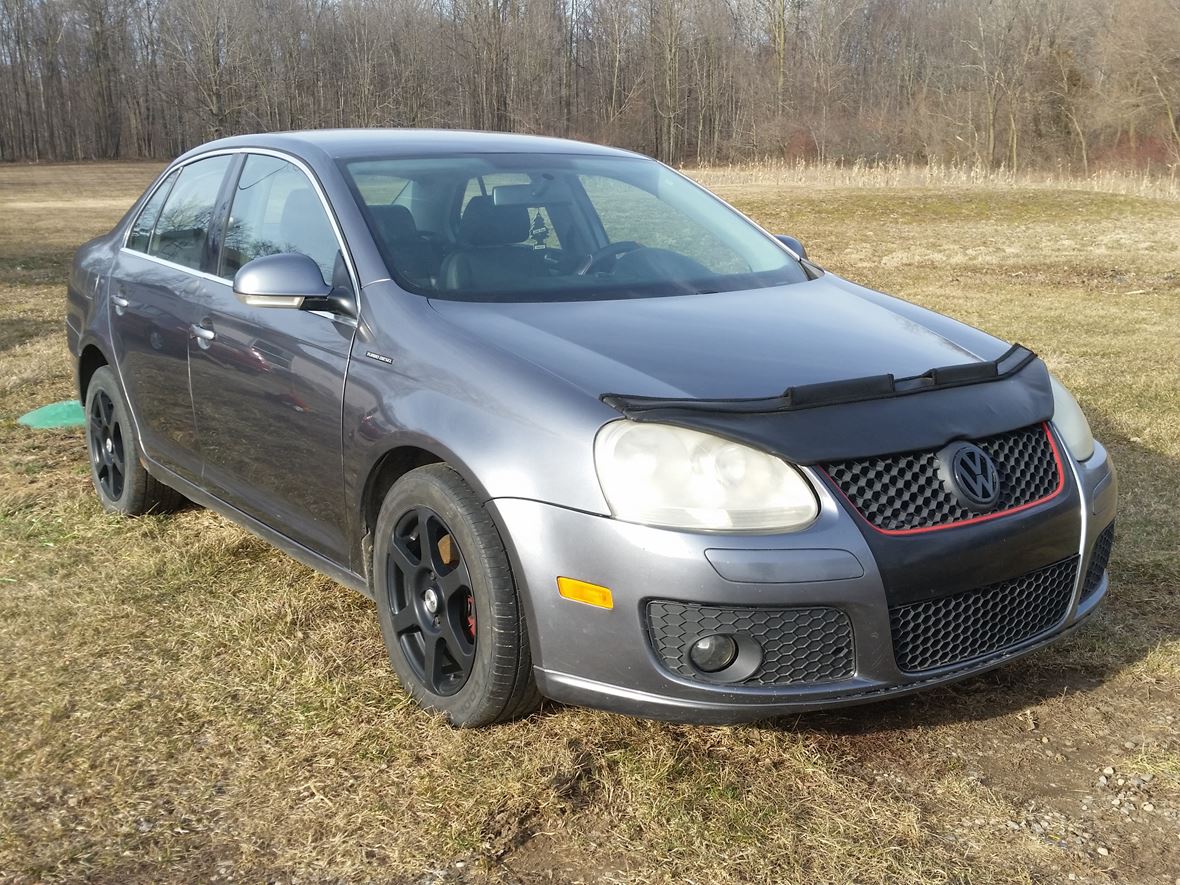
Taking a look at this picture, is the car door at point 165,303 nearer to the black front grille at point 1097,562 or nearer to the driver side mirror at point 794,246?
the driver side mirror at point 794,246

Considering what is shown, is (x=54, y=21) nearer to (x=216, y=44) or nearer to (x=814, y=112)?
(x=216, y=44)

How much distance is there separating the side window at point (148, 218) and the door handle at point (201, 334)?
34.3 inches

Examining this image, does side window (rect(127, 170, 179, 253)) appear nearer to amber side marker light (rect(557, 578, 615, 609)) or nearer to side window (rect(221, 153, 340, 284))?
side window (rect(221, 153, 340, 284))

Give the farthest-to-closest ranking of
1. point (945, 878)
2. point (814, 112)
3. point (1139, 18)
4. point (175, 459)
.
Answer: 1. point (814, 112)
2. point (1139, 18)
3. point (175, 459)
4. point (945, 878)

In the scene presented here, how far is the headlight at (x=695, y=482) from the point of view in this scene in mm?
2738

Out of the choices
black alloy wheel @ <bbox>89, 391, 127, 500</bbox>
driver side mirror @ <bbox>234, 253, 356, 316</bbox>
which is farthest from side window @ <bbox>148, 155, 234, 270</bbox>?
driver side mirror @ <bbox>234, 253, 356, 316</bbox>

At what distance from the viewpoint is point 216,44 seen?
6184cm

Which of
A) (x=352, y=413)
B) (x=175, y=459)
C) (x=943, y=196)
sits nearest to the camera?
(x=352, y=413)

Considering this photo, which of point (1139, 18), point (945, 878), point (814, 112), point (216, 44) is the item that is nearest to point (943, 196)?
point (945, 878)

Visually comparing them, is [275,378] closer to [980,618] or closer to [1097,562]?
[980,618]

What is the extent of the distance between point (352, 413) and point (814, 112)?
2402 inches

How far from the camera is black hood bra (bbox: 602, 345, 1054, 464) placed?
2.78m

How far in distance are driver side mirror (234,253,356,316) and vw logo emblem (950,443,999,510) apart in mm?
1771

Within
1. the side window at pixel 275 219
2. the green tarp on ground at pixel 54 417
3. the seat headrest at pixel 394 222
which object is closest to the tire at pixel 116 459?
the side window at pixel 275 219
